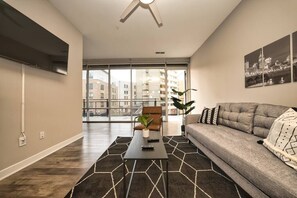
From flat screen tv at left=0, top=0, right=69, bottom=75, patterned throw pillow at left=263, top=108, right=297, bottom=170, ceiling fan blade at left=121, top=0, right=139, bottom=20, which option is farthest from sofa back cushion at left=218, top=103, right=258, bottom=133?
flat screen tv at left=0, top=0, right=69, bottom=75

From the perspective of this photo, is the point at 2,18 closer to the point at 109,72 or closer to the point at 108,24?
the point at 108,24

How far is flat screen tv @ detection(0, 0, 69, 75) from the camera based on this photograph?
1778 mm

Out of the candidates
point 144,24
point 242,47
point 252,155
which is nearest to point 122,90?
point 144,24

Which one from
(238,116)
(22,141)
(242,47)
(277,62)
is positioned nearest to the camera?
(277,62)

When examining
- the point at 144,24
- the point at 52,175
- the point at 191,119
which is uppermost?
the point at 144,24

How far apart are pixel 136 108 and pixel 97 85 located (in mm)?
1965

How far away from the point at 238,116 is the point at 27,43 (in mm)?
3240

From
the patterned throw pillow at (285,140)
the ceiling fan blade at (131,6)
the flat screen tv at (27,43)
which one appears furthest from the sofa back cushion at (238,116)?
the flat screen tv at (27,43)

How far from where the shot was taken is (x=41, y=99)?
8.45 ft

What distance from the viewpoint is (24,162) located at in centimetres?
220

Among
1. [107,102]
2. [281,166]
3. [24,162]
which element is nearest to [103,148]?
[24,162]

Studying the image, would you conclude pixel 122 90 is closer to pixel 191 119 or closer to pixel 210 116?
pixel 191 119

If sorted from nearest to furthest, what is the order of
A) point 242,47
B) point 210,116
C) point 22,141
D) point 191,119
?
1. point 22,141
2. point 242,47
3. point 210,116
4. point 191,119

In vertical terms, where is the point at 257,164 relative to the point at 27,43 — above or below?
below
